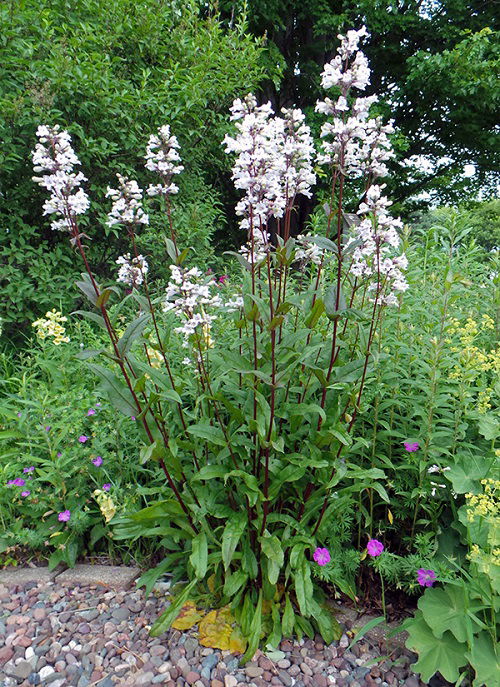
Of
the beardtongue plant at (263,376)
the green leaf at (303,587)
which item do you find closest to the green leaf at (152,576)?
the beardtongue plant at (263,376)

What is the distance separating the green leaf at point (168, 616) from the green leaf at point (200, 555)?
131 millimetres

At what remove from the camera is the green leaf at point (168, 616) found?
6.43 ft

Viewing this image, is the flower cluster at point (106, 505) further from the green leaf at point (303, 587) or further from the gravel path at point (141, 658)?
the green leaf at point (303, 587)

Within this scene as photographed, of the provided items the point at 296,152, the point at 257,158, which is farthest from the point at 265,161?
the point at 296,152

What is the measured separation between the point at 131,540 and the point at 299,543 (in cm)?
91

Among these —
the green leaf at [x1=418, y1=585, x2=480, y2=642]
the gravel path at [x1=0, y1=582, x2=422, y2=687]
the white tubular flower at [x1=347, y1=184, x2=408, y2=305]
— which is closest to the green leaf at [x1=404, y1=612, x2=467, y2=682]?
the green leaf at [x1=418, y1=585, x2=480, y2=642]

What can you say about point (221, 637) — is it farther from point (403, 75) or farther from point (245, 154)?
point (403, 75)

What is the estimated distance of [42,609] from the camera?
2.23m

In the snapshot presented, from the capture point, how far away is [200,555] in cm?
191

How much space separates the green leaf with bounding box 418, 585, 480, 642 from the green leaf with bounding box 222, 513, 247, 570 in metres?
0.77

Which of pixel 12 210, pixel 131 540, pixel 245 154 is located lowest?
pixel 131 540

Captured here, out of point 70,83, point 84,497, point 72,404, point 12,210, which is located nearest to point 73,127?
point 70,83

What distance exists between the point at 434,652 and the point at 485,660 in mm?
179

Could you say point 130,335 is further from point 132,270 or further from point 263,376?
point 263,376
